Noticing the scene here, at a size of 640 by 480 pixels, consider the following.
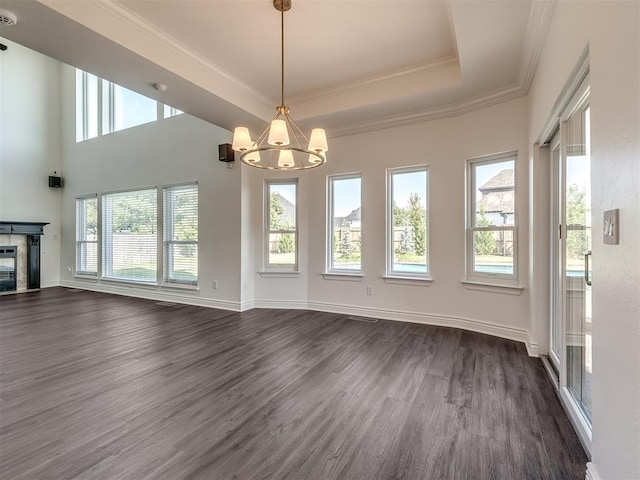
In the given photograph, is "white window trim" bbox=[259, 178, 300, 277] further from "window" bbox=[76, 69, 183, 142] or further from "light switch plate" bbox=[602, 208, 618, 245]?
"light switch plate" bbox=[602, 208, 618, 245]

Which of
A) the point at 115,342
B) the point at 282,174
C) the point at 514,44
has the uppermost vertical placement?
the point at 514,44

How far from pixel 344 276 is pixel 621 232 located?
3.82 metres

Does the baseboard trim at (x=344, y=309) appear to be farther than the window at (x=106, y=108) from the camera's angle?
No

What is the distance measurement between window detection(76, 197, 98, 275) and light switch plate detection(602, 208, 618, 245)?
8734 mm

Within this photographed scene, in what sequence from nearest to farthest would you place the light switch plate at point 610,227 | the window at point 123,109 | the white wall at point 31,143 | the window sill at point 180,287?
1. the light switch plate at point 610,227
2. the window sill at point 180,287
3. the window at point 123,109
4. the white wall at point 31,143

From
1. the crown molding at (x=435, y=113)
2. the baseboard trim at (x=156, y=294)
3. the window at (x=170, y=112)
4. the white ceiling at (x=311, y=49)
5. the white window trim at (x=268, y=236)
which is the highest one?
the window at (x=170, y=112)

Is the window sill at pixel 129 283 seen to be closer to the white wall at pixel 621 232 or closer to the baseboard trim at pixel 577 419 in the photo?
the baseboard trim at pixel 577 419

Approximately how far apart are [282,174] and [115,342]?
128 inches

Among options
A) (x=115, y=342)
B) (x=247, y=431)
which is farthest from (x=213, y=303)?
(x=247, y=431)

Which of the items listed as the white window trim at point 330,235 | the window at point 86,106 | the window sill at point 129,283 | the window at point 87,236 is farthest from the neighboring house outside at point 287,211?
the window at point 86,106

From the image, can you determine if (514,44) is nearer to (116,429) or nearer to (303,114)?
(303,114)

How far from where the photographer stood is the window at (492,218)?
3752 millimetres

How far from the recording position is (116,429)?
1940mm

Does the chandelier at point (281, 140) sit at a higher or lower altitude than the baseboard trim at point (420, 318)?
higher
